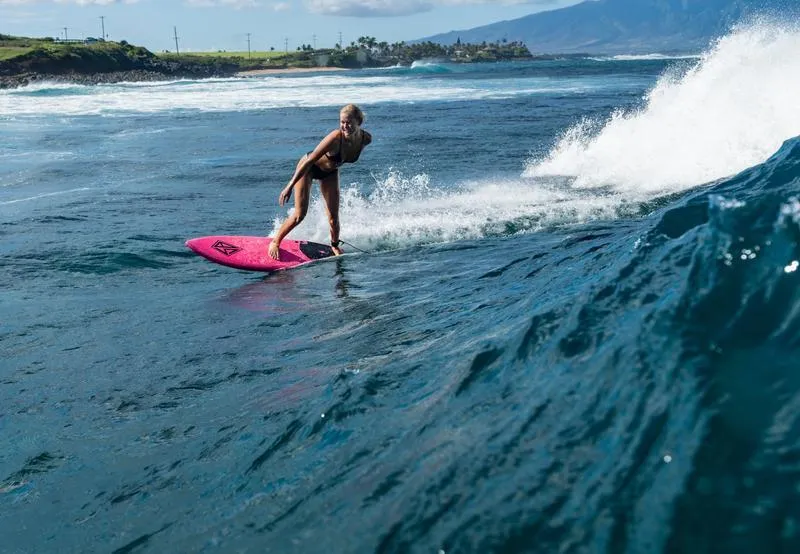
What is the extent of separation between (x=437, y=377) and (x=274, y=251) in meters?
5.36

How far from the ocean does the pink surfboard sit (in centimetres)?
20

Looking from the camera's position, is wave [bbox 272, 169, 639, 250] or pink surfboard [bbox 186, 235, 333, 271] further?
wave [bbox 272, 169, 639, 250]

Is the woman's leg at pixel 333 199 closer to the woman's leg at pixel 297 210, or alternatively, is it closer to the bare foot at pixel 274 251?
the woman's leg at pixel 297 210

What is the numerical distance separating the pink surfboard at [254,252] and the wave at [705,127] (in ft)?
15.7

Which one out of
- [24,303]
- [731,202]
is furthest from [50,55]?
[731,202]

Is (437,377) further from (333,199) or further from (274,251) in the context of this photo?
(333,199)

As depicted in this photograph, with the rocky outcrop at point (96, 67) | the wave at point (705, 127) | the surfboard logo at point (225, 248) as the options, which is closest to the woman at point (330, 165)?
the surfboard logo at point (225, 248)

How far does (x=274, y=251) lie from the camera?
970cm

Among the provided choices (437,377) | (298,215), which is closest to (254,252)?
(298,215)

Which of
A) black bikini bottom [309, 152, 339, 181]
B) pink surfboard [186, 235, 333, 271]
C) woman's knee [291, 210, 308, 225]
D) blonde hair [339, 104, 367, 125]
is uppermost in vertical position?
blonde hair [339, 104, 367, 125]

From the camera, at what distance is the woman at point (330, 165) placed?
9000 millimetres

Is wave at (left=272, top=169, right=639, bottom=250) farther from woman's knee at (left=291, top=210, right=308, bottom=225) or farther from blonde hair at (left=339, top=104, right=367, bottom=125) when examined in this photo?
blonde hair at (left=339, top=104, right=367, bottom=125)

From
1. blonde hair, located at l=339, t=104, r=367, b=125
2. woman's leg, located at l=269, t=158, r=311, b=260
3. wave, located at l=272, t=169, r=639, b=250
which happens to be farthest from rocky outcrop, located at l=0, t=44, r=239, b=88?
blonde hair, located at l=339, t=104, r=367, b=125

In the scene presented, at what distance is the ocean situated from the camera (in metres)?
3.00
